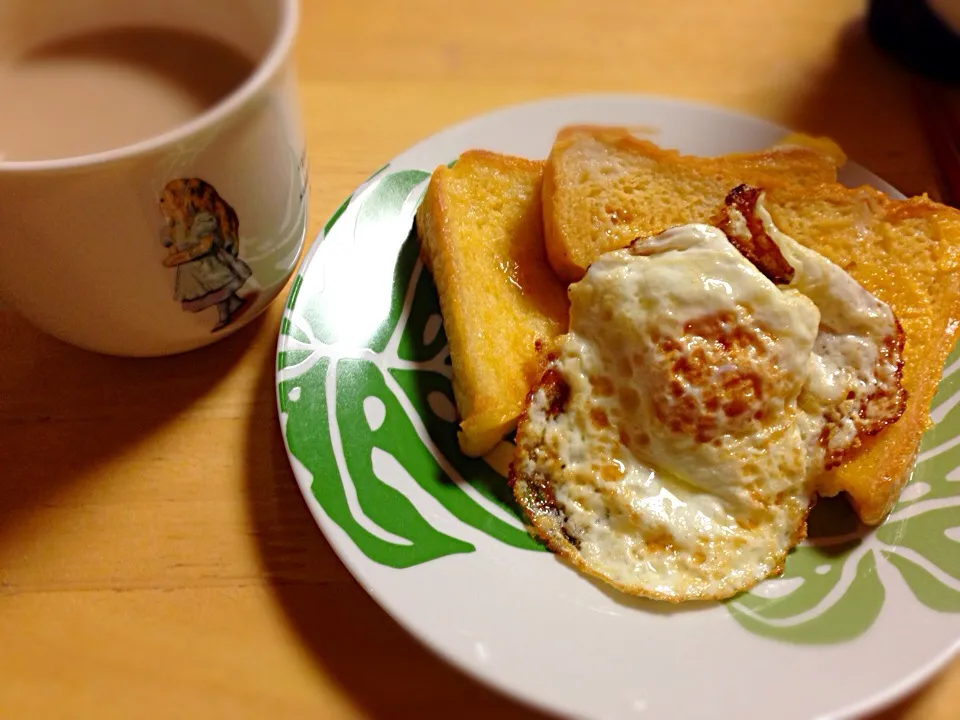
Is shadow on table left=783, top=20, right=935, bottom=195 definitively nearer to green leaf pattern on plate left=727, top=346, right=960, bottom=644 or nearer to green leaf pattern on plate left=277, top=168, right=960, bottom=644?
green leaf pattern on plate left=277, top=168, right=960, bottom=644

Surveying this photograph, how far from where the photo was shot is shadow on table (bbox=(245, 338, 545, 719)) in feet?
3.15

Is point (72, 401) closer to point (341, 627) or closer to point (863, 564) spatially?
point (341, 627)

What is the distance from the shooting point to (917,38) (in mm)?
1788

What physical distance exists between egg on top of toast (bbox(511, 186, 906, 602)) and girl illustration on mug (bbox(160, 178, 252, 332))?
0.45 metres

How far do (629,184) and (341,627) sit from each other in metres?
0.86

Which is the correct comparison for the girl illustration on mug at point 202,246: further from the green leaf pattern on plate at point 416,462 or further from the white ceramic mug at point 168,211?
the green leaf pattern on plate at point 416,462

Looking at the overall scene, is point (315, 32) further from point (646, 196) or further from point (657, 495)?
point (657, 495)

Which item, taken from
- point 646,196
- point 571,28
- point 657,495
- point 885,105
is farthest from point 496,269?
point 885,105

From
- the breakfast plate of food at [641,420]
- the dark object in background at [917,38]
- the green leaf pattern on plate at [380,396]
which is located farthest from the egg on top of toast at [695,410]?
the dark object in background at [917,38]

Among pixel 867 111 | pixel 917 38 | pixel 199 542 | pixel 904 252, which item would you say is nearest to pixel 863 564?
pixel 904 252

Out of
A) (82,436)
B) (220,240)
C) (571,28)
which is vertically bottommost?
(82,436)

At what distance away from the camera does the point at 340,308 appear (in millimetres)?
1217

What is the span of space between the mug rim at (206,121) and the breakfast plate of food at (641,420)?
1.22 ft

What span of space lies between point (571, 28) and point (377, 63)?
19.1 inches
